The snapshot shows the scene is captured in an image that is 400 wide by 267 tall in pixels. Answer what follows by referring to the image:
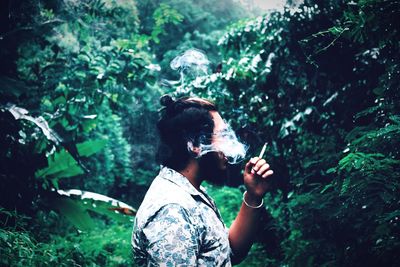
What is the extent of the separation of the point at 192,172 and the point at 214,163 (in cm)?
13

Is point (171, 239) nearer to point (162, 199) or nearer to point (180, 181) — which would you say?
point (162, 199)

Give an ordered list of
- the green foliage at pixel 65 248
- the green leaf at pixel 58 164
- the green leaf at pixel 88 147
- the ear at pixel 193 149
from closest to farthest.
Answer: the ear at pixel 193 149, the green foliage at pixel 65 248, the green leaf at pixel 58 164, the green leaf at pixel 88 147

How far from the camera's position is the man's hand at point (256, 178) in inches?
74.4

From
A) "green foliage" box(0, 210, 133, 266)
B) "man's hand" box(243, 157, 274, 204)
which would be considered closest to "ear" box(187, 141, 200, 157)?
"man's hand" box(243, 157, 274, 204)

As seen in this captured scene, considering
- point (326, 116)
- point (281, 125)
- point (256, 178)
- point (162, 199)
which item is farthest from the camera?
point (281, 125)

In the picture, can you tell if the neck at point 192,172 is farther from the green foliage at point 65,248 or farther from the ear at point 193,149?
the green foliage at point 65,248

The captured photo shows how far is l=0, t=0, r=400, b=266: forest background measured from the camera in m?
2.20

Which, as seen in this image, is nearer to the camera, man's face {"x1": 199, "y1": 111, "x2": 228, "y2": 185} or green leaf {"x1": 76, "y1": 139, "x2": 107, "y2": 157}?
man's face {"x1": 199, "y1": 111, "x2": 228, "y2": 185}

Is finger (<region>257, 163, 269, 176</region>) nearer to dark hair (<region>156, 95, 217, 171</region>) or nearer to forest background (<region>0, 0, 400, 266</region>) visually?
dark hair (<region>156, 95, 217, 171</region>)

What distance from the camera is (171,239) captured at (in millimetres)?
1381

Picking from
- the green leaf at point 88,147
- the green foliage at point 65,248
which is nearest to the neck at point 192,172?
the green foliage at point 65,248

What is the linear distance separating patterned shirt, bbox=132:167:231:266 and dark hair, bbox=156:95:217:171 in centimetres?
9

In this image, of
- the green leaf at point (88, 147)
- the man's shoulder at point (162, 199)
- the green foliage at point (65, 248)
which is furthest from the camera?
the green leaf at point (88, 147)

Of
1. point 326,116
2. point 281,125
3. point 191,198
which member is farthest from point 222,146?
point 281,125
